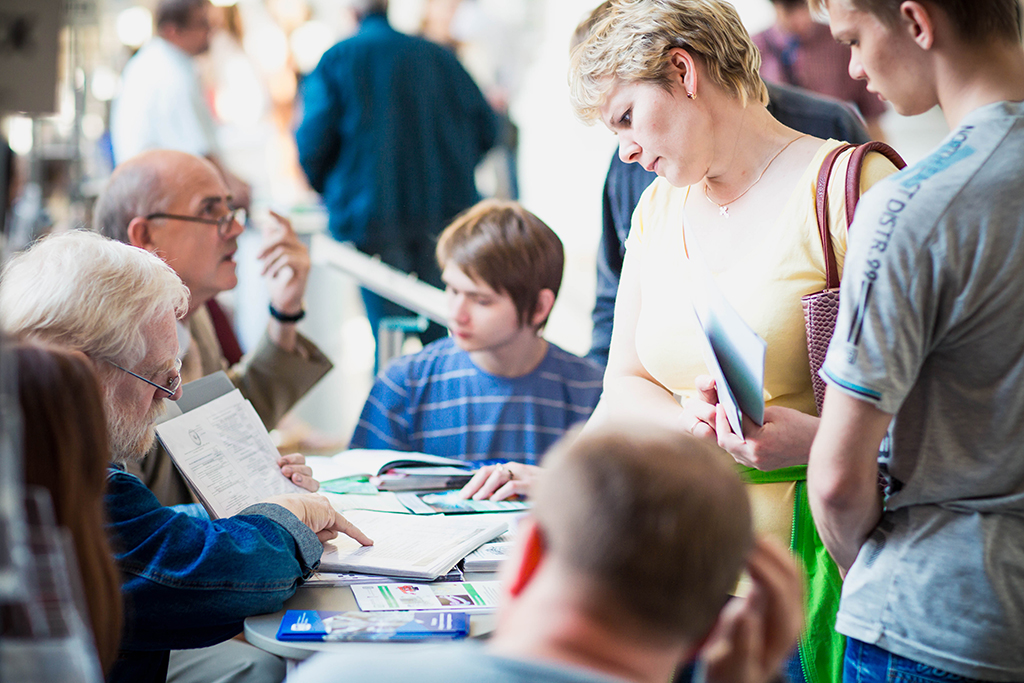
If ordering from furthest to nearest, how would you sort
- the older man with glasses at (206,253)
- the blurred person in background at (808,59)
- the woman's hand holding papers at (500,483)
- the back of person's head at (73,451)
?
1. the blurred person in background at (808,59)
2. the older man with glasses at (206,253)
3. the woman's hand holding papers at (500,483)
4. the back of person's head at (73,451)

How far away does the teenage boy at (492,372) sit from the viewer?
235 cm

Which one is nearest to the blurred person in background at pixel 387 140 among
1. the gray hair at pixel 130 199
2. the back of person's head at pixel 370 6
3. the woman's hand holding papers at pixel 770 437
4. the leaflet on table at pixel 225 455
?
the back of person's head at pixel 370 6

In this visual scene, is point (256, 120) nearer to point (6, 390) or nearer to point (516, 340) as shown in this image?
point (516, 340)

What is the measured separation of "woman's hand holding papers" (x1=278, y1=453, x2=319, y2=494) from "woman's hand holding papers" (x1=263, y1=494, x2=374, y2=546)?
0.20 m

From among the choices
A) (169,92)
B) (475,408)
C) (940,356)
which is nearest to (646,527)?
(940,356)

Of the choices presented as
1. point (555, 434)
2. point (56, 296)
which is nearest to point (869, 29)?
point (56, 296)

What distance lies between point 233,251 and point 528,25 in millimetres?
5819

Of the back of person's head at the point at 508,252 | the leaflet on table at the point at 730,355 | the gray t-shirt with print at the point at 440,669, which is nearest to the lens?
the gray t-shirt with print at the point at 440,669

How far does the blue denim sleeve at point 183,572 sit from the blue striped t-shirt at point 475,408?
1123mm

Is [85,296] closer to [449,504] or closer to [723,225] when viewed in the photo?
[449,504]

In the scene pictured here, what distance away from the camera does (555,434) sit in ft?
7.69

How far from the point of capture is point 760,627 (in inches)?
30.0

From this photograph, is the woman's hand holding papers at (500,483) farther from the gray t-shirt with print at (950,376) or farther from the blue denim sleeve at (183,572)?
the gray t-shirt with print at (950,376)

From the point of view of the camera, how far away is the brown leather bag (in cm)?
120
